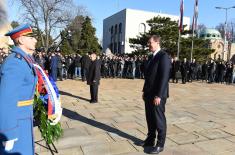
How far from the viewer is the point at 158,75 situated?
16.8 ft

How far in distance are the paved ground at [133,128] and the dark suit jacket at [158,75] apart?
1.03 meters

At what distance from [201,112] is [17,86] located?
23.8ft

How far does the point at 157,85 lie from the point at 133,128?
2034 millimetres

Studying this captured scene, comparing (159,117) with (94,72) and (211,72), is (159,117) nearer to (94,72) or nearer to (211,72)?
(94,72)


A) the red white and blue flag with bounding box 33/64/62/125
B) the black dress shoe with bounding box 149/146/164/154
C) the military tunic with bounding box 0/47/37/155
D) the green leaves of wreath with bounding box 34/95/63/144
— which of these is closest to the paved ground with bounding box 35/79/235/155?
the black dress shoe with bounding box 149/146/164/154

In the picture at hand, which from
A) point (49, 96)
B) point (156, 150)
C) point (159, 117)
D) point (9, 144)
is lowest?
point (156, 150)

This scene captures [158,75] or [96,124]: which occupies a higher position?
[158,75]

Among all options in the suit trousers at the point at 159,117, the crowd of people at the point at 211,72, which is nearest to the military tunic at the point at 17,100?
the suit trousers at the point at 159,117

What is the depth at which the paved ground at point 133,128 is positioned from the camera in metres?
5.43

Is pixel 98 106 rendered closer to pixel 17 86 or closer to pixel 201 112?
pixel 201 112

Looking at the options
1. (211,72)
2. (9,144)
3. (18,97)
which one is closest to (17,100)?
(18,97)

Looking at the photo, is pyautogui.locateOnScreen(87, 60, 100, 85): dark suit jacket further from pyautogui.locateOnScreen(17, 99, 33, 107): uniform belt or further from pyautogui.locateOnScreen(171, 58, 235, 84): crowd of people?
pyautogui.locateOnScreen(171, 58, 235, 84): crowd of people

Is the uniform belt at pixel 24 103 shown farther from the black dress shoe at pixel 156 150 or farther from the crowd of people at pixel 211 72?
the crowd of people at pixel 211 72

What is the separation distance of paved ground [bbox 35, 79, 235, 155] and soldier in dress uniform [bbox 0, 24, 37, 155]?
253 centimetres
